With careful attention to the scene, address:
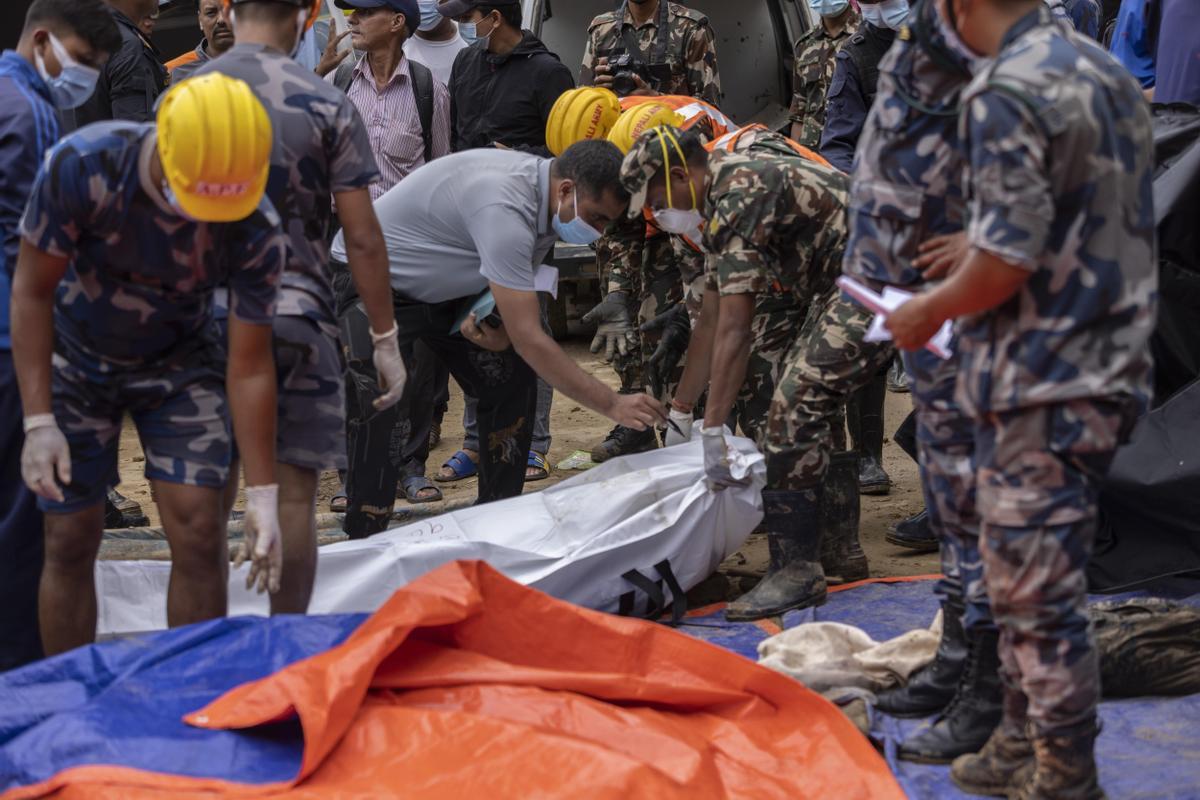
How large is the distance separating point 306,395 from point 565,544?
1119 mm

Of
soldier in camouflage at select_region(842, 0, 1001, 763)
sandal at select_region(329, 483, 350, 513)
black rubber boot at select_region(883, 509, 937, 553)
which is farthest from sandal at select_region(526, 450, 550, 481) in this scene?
soldier in camouflage at select_region(842, 0, 1001, 763)

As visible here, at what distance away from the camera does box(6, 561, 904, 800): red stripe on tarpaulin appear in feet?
8.55

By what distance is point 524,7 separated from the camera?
7.85m

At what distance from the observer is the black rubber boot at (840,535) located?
4.66 m

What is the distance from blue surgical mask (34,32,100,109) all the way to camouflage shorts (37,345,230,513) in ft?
2.83

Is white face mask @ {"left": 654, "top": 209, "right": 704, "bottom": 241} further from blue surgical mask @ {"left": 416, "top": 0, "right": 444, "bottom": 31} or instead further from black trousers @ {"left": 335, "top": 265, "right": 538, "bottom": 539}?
blue surgical mask @ {"left": 416, "top": 0, "right": 444, "bottom": 31}

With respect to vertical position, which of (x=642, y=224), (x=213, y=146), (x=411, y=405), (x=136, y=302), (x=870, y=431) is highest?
(x=213, y=146)

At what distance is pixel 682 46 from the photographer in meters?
7.03

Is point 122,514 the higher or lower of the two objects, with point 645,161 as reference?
lower

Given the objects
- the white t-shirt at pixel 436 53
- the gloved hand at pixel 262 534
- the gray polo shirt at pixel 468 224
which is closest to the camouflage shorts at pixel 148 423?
the gloved hand at pixel 262 534

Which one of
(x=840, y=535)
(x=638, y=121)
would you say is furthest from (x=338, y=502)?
(x=840, y=535)

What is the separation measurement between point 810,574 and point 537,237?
1.38m

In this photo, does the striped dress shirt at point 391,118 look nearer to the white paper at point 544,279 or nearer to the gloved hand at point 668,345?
the gloved hand at point 668,345

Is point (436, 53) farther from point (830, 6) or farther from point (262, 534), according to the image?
point (262, 534)
